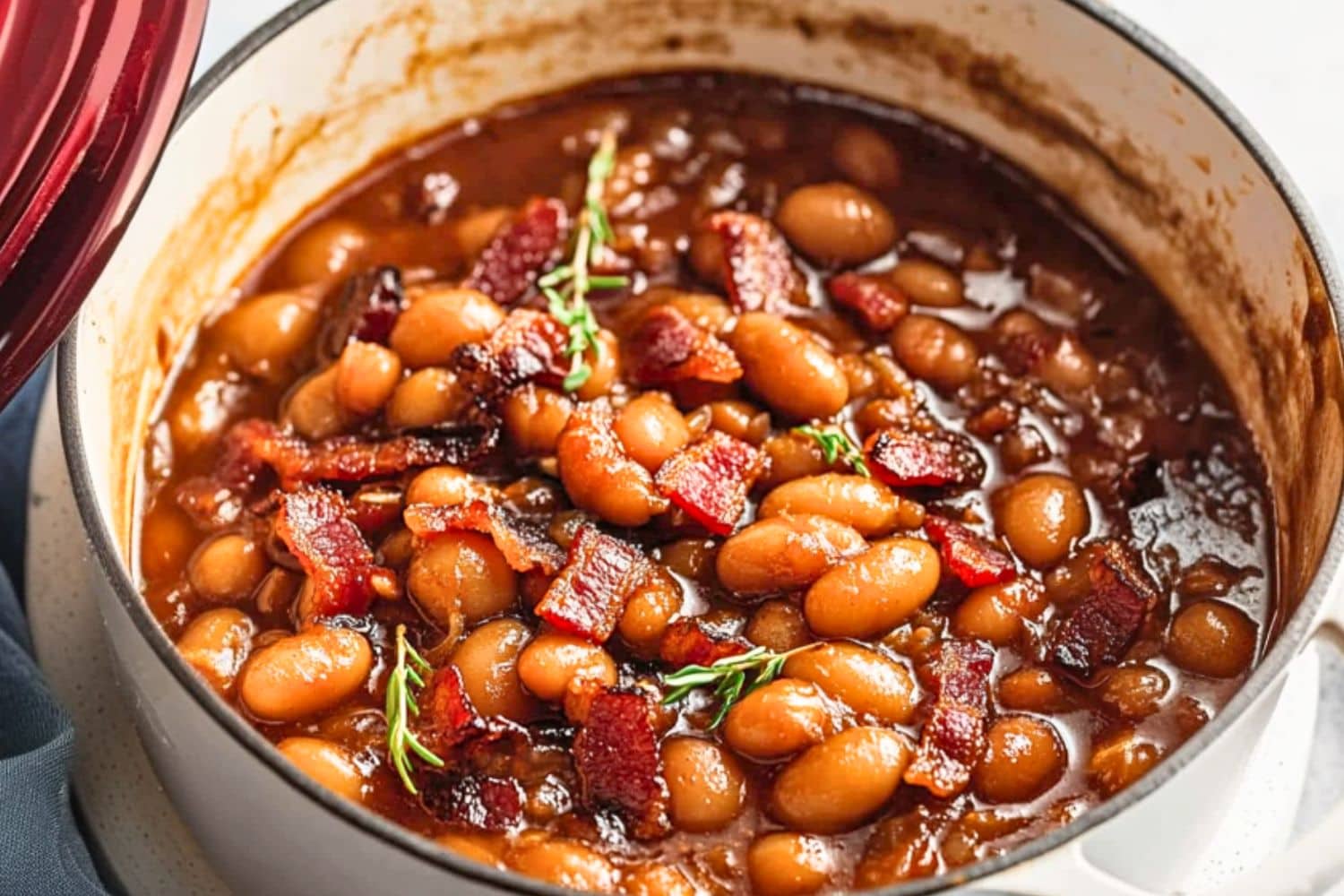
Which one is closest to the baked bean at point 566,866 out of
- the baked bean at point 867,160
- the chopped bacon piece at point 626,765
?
the chopped bacon piece at point 626,765

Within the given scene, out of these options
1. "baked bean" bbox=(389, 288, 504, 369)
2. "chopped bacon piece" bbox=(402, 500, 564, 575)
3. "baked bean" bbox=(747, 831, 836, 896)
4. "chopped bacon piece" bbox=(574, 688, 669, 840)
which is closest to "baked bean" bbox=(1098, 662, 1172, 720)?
"baked bean" bbox=(747, 831, 836, 896)

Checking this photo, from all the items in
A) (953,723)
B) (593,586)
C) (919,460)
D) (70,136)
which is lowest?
(953,723)

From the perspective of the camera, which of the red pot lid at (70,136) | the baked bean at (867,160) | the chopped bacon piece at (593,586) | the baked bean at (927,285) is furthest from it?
the baked bean at (867,160)

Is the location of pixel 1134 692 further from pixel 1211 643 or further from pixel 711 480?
pixel 711 480

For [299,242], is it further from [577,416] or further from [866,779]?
[866,779]

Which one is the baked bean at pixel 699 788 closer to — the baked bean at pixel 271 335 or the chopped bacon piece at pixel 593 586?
the chopped bacon piece at pixel 593 586

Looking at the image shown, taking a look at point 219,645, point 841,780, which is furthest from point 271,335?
point 841,780
